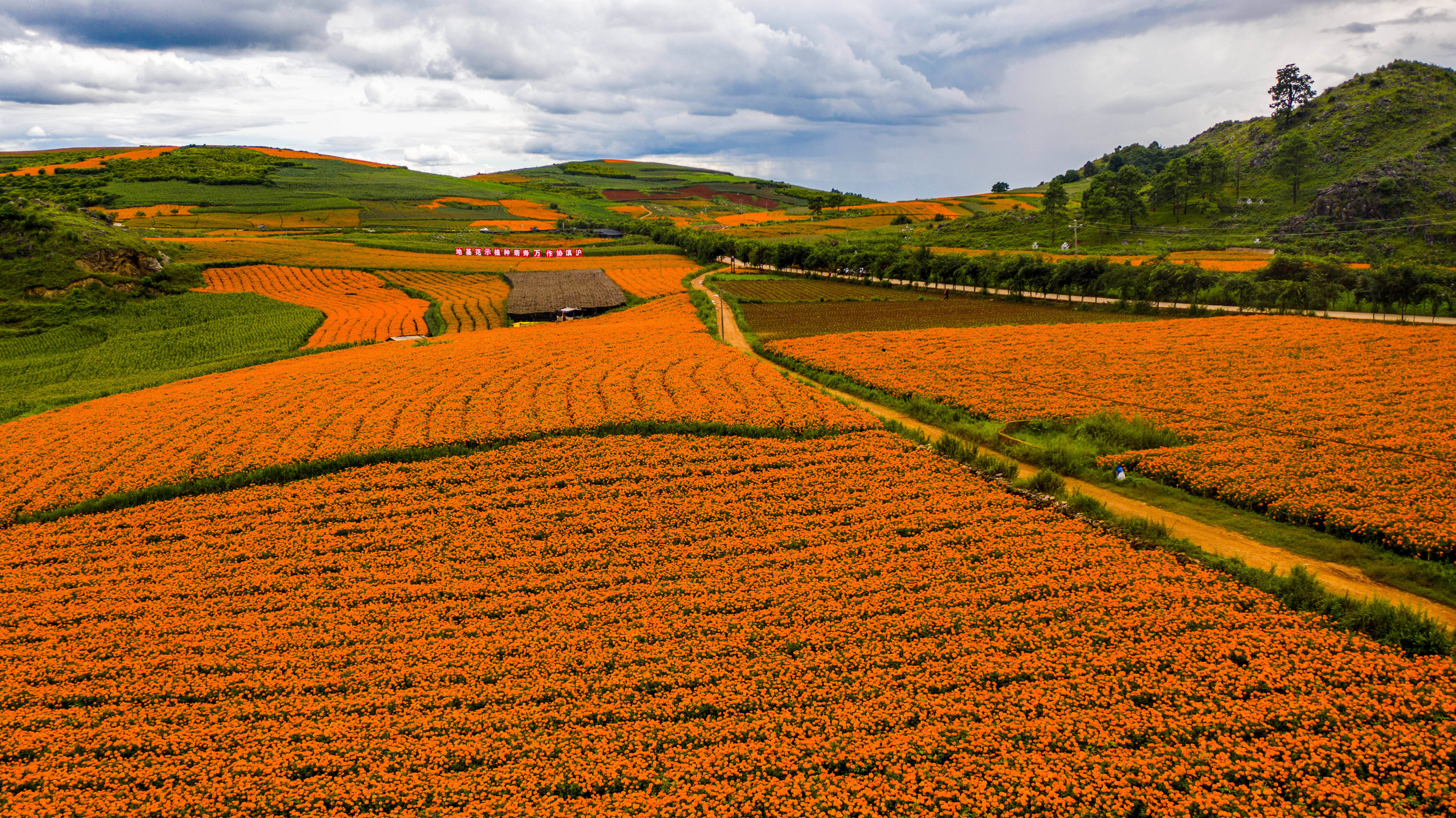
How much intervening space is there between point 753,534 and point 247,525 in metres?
16.2

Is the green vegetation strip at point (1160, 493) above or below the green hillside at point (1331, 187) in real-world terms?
below

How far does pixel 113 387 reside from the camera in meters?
41.2

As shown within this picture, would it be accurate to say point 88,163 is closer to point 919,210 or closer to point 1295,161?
point 919,210

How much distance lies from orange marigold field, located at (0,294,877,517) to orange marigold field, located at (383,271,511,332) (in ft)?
73.6

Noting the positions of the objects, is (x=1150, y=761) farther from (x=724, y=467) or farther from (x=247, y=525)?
(x=247, y=525)

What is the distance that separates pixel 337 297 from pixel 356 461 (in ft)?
204

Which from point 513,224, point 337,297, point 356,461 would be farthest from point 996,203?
point 356,461

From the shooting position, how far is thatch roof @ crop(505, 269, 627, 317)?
7212cm

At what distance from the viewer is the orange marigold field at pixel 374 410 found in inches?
1069

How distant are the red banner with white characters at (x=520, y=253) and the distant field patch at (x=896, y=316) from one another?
6262 centimetres

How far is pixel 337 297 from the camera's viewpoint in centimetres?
8038

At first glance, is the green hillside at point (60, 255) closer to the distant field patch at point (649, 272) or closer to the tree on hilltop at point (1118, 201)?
the distant field patch at point (649, 272)

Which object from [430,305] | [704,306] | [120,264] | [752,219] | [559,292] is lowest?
[430,305]

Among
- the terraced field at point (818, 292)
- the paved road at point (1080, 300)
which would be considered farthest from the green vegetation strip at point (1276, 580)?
the terraced field at point (818, 292)
